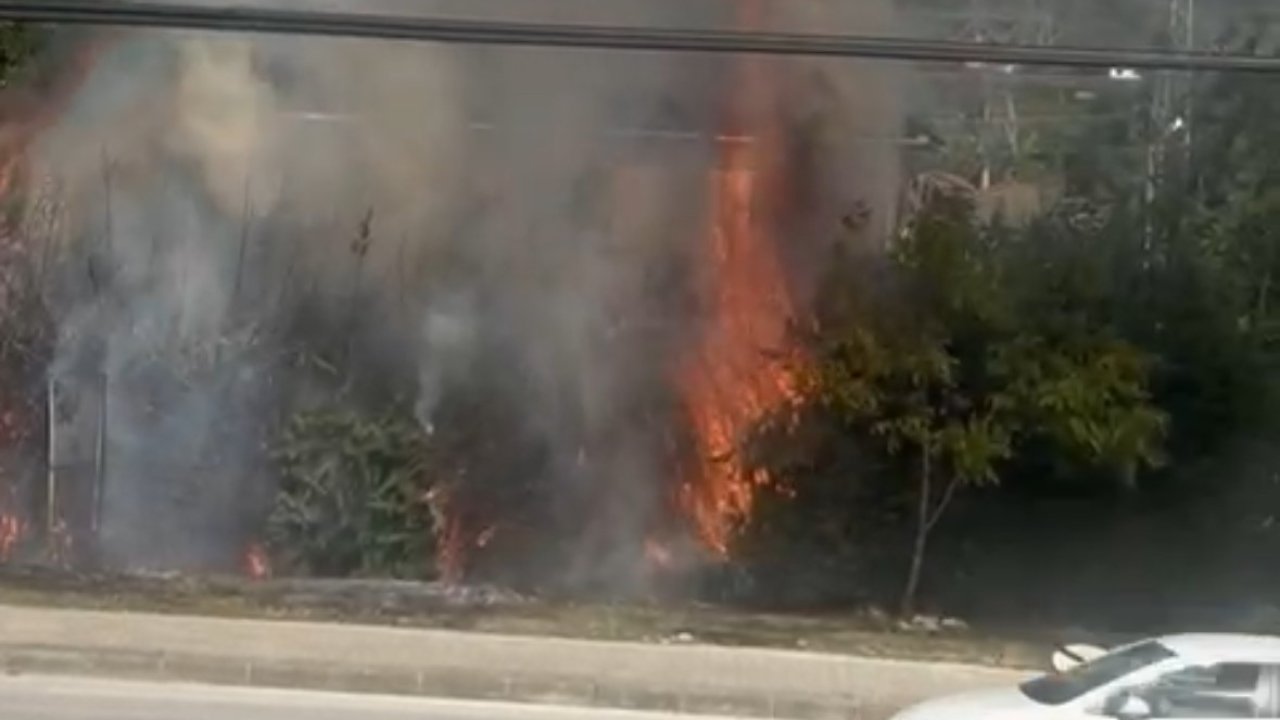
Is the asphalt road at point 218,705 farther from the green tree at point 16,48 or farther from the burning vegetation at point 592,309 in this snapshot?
the green tree at point 16,48

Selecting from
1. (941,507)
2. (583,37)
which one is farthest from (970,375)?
(583,37)

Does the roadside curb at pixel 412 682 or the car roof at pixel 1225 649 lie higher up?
the car roof at pixel 1225 649

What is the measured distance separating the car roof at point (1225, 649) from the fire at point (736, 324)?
7.89 metres

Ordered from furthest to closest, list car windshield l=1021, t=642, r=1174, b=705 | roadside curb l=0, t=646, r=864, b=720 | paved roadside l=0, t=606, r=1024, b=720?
paved roadside l=0, t=606, r=1024, b=720
roadside curb l=0, t=646, r=864, b=720
car windshield l=1021, t=642, r=1174, b=705

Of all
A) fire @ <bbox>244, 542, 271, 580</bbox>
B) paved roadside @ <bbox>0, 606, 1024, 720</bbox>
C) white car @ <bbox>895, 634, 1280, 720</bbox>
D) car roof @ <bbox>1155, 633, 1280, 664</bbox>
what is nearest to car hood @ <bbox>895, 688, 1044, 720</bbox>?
white car @ <bbox>895, 634, 1280, 720</bbox>

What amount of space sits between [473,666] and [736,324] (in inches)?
253

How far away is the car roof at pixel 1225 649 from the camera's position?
723cm

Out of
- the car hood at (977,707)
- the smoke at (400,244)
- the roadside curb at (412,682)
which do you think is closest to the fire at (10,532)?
the smoke at (400,244)

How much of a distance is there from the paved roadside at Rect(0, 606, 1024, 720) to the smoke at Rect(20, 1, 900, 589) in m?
4.50

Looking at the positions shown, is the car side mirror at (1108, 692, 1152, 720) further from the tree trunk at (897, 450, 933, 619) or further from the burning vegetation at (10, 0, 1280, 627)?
the tree trunk at (897, 450, 933, 619)

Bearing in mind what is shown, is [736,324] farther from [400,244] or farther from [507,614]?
[507,614]

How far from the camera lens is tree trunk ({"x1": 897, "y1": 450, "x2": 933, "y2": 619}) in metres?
15.2

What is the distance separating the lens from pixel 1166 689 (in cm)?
719

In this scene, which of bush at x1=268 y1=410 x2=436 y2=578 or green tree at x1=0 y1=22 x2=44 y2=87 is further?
green tree at x1=0 y1=22 x2=44 y2=87
